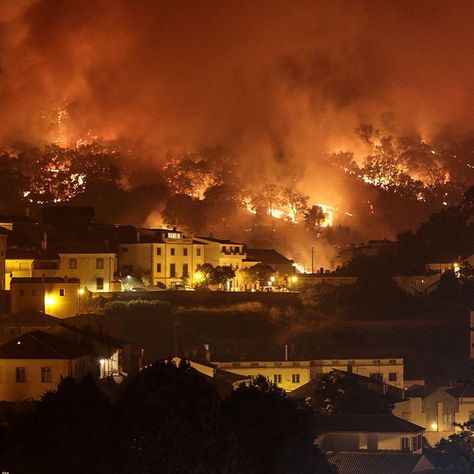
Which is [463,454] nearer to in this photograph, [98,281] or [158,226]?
[98,281]

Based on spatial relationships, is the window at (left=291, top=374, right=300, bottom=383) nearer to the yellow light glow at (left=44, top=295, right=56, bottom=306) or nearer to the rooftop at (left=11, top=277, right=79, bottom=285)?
the yellow light glow at (left=44, top=295, right=56, bottom=306)

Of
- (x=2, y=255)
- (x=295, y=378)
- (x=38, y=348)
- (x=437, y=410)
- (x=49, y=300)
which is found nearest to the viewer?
(x=38, y=348)

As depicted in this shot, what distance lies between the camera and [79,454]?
1623 inches

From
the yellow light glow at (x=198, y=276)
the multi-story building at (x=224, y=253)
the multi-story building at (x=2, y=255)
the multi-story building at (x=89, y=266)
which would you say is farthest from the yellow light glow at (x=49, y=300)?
the multi-story building at (x=224, y=253)

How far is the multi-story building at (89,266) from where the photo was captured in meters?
71.2

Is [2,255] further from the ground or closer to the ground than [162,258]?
closer to the ground

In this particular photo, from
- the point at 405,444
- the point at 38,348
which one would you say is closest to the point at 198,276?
the point at 405,444

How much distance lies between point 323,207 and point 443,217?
347 inches

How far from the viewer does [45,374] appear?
53.6 metres

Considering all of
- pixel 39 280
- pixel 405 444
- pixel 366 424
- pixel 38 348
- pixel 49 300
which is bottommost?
pixel 405 444

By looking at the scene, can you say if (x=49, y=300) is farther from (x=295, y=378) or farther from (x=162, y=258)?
(x=162, y=258)

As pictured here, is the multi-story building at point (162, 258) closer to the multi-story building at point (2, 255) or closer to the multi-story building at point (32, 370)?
the multi-story building at point (2, 255)

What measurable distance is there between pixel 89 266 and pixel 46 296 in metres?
4.39

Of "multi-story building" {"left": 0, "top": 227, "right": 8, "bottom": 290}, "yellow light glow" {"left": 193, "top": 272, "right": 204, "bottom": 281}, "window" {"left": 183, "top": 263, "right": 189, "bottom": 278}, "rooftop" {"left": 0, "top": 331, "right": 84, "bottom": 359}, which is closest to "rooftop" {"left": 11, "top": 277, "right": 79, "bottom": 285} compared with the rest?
"multi-story building" {"left": 0, "top": 227, "right": 8, "bottom": 290}
